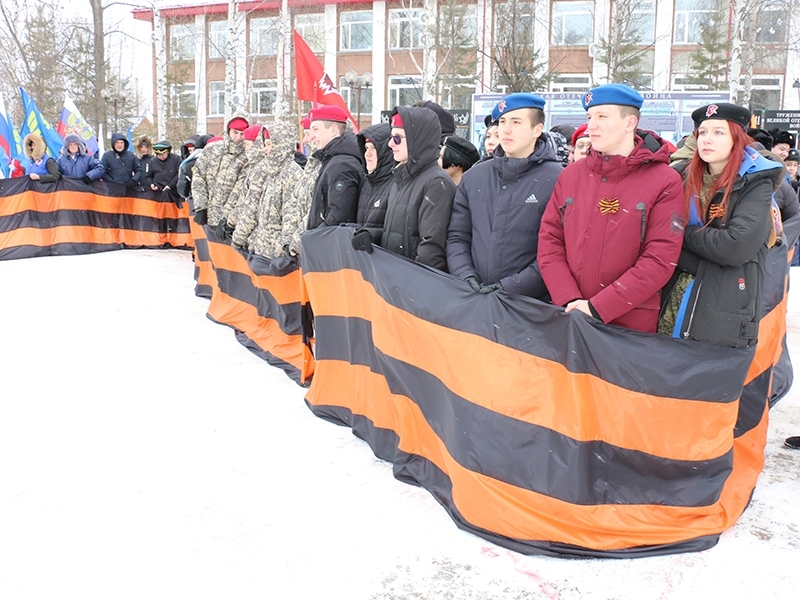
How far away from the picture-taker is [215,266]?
7922mm

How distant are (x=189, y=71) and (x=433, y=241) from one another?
38.5 m

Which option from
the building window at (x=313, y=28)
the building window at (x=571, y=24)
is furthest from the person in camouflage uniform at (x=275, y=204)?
the building window at (x=313, y=28)

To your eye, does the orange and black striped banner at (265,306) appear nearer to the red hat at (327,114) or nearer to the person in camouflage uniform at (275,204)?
the person in camouflage uniform at (275,204)

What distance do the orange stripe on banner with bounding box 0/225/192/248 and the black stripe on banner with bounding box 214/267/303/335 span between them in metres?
5.67

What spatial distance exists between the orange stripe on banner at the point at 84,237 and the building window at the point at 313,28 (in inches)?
918

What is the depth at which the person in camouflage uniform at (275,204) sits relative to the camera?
6.30 metres

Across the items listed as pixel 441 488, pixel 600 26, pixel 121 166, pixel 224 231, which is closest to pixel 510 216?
pixel 441 488

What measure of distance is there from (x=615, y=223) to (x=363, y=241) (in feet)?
5.34

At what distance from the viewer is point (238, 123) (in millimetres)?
8180

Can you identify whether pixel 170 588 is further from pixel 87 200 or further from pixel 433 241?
pixel 87 200

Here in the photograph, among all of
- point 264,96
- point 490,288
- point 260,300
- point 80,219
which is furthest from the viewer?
point 264,96

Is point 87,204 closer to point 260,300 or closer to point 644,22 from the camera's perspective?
point 260,300

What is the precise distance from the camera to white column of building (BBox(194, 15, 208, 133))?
3603 cm

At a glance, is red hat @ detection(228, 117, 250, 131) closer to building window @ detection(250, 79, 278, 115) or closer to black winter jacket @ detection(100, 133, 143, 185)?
black winter jacket @ detection(100, 133, 143, 185)
